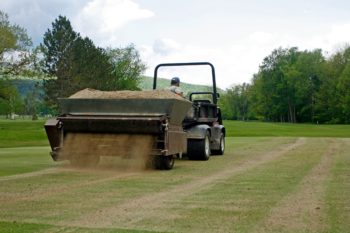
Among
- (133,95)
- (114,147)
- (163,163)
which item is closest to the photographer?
(114,147)

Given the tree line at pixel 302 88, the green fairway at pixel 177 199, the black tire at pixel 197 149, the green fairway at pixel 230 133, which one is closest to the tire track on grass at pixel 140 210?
the green fairway at pixel 177 199

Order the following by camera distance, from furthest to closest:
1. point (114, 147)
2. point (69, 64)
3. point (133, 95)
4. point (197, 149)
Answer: point (69, 64) → point (197, 149) → point (133, 95) → point (114, 147)

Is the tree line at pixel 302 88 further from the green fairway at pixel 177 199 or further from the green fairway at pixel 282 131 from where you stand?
the green fairway at pixel 177 199

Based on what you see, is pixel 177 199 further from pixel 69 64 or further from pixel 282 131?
pixel 69 64

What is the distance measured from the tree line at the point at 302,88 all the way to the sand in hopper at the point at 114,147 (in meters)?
84.6

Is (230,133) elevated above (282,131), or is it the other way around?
(282,131)

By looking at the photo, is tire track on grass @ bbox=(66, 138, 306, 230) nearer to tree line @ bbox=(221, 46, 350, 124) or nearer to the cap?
the cap

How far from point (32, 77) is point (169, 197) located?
169 feet

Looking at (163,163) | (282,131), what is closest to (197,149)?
(163,163)

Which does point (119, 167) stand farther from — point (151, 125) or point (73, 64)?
point (73, 64)

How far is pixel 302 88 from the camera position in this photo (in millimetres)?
108312

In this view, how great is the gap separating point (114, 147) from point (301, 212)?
640 centimetres

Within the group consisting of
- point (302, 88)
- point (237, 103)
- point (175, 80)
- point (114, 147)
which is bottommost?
point (114, 147)

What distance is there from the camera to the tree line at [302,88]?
100 meters
